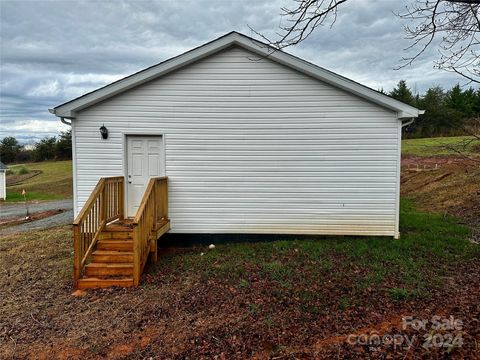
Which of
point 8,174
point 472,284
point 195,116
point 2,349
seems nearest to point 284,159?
point 195,116

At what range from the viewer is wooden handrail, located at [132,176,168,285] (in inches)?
220

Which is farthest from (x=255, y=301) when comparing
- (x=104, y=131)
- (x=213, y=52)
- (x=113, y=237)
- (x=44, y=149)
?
(x=44, y=149)

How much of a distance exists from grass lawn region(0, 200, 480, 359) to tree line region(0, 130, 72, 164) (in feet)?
140

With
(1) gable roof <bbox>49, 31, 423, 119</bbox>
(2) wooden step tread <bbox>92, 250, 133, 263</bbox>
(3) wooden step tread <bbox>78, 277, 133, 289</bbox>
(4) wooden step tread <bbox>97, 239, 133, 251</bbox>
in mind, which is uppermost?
(1) gable roof <bbox>49, 31, 423, 119</bbox>

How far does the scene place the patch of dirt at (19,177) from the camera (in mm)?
32919

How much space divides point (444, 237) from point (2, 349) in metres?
8.60

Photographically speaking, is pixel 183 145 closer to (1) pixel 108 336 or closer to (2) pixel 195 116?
(2) pixel 195 116

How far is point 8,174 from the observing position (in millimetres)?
36688

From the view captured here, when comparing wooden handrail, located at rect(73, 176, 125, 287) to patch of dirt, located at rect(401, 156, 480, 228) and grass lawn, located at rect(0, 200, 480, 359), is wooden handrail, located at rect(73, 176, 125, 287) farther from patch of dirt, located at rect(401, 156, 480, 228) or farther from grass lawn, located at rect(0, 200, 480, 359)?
patch of dirt, located at rect(401, 156, 480, 228)

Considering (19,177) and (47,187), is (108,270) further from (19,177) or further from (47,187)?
(19,177)

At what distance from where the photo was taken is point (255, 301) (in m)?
4.74

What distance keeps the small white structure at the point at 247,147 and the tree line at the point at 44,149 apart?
4238 centimetres

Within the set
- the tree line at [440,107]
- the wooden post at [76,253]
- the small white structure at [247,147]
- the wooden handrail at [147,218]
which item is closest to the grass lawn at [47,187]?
the small white structure at [247,147]

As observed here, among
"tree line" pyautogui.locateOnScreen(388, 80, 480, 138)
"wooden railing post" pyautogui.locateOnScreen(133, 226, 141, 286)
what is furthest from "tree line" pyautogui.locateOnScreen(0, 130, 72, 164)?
"wooden railing post" pyautogui.locateOnScreen(133, 226, 141, 286)
